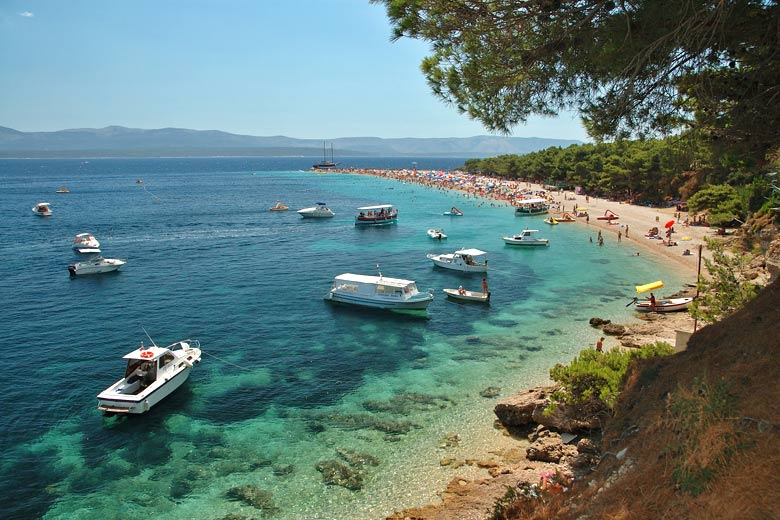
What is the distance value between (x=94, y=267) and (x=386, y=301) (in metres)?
27.9

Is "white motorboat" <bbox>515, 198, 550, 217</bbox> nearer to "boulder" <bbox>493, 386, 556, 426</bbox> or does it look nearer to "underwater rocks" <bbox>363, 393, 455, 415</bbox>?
"underwater rocks" <bbox>363, 393, 455, 415</bbox>

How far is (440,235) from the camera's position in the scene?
60.7 metres

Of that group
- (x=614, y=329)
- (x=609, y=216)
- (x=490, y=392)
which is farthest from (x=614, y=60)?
(x=609, y=216)

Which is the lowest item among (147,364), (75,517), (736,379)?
(75,517)

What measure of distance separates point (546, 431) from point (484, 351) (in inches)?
366

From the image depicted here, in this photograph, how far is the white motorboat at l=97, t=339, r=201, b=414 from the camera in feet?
68.2

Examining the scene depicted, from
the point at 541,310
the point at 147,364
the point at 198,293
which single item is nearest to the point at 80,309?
the point at 198,293

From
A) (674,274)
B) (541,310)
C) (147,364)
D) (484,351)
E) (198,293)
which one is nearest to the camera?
(147,364)

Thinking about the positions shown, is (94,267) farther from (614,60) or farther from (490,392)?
(614,60)

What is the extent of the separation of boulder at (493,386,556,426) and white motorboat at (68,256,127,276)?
3892 cm

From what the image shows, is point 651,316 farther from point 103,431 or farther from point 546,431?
point 103,431

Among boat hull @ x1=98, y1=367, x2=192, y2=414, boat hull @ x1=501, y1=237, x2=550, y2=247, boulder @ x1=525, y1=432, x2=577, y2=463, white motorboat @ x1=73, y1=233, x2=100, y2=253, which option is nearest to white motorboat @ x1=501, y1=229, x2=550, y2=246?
boat hull @ x1=501, y1=237, x2=550, y2=247

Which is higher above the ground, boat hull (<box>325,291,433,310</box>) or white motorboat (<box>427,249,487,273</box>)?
white motorboat (<box>427,249,487,273</box>)

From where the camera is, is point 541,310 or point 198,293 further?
point 198,293
